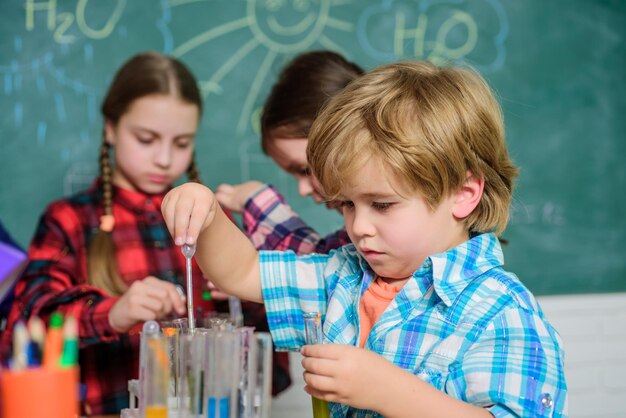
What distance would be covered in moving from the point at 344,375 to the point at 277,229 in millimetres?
729

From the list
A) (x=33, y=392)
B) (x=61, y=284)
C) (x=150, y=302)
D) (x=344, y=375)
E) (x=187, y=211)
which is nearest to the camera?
(x=33, y=392)

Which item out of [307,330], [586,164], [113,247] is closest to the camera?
[307,330]

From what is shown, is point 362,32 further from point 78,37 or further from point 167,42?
point 78,37

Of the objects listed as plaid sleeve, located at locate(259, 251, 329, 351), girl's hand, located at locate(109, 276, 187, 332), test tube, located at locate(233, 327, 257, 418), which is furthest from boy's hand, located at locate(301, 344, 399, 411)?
girl's hand, located at locate(109, 276, 187, 332)

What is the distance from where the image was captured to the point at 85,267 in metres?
1.63

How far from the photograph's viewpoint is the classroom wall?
2.38m

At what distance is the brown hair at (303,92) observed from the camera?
1471 millimetres

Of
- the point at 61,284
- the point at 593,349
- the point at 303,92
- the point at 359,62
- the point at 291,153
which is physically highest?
the point at 359,62

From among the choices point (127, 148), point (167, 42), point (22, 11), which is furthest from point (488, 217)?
point (22, 11)

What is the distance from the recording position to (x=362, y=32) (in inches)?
88.1

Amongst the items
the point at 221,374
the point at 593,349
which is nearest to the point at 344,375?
the point at 221,374

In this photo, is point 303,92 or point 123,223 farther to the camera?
point 123,223

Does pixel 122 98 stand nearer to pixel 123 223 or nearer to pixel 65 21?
pixel 123 223

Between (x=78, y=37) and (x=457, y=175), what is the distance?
1326 mm
